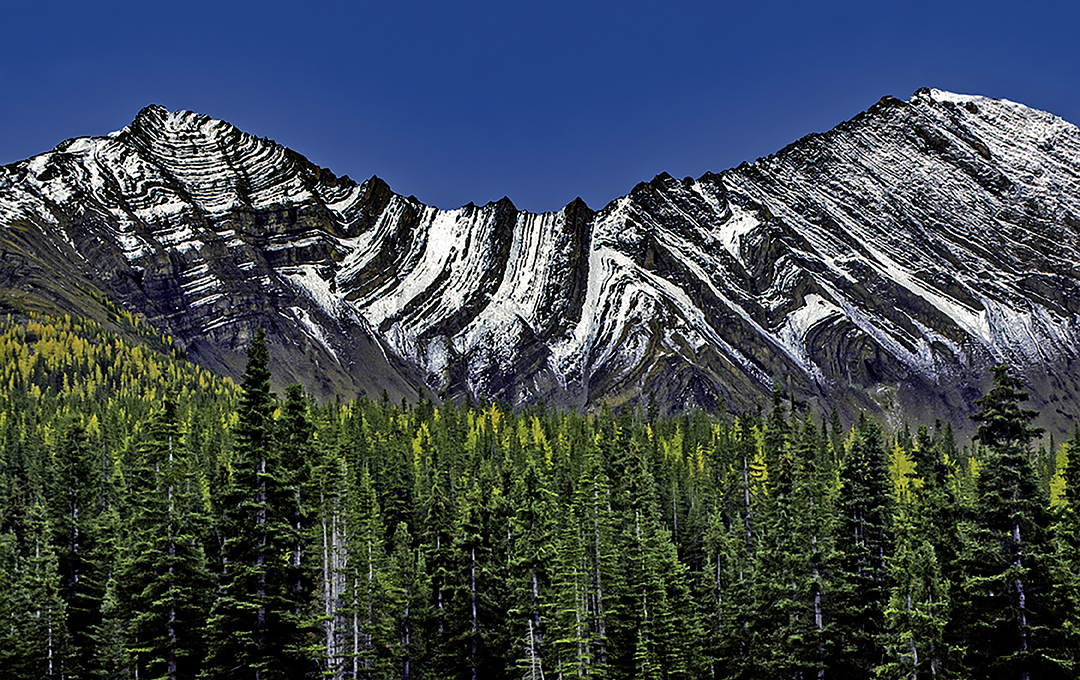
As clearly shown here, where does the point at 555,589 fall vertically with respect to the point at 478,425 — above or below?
below

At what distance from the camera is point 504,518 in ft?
175

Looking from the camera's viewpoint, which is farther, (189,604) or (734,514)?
(734,514)

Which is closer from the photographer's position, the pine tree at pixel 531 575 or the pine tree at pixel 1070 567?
the pine tree at pixel 1070 567

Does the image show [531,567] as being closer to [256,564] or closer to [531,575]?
[531,575]

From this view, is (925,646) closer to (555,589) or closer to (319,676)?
(555,589)

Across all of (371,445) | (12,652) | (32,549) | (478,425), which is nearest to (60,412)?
(478,425)

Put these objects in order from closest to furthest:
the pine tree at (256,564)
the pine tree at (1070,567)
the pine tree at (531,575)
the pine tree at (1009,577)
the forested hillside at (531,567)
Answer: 1. the pine tree at (1070,567)
2. the pine tree at (1009,577)
3. the pine tree at (256,564)
4. the forested hillside at (531,567)
5. the pine tree at (531,575)

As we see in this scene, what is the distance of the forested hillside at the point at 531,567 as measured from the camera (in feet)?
111

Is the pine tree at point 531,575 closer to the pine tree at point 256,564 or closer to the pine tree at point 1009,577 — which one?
the pine tree at point 256,564

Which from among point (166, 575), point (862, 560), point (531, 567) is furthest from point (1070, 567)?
point (166, 575)

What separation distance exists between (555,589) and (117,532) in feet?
90.8

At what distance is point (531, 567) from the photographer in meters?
47.9

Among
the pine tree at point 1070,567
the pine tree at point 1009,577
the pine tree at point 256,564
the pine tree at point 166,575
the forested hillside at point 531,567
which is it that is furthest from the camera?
the pine tree at point 166,575

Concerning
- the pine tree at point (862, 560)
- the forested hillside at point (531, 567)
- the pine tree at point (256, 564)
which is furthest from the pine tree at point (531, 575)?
the pine tree at point (256, 564)
